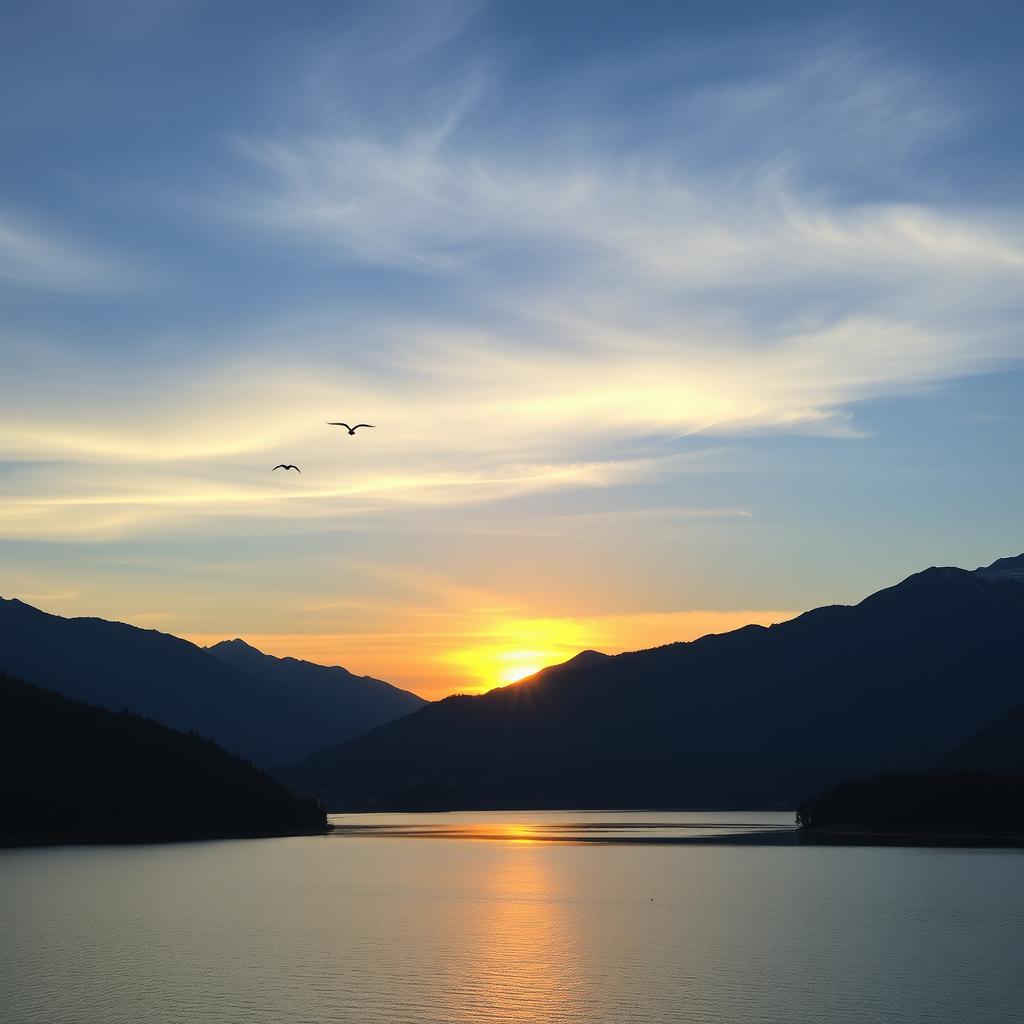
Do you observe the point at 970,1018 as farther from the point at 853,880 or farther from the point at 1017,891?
the point at 853,880

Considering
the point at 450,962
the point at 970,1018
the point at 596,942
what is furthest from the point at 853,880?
the point at 970,1018

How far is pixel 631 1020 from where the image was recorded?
80.6 metres

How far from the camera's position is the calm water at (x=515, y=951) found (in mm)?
84000

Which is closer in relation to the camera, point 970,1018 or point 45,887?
point 970,1018

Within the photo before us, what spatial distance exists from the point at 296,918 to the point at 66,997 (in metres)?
52.1

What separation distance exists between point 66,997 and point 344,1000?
19.2 m

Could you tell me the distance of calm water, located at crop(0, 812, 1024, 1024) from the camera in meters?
84.0

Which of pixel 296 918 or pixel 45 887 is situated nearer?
pixel 296 918

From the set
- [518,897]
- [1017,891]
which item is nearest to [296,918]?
[518,897]

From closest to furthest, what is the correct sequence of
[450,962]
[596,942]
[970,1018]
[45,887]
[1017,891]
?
[970,1018] < [450,962] < [596,942] < [1017,891] < [45,887]

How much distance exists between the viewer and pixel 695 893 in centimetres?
16338

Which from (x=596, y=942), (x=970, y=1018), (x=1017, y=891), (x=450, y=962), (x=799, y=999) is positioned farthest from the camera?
(x=1017, y=891)

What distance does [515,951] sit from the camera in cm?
11238

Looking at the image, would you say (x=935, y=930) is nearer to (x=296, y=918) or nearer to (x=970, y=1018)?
(x=970, y=1018)
